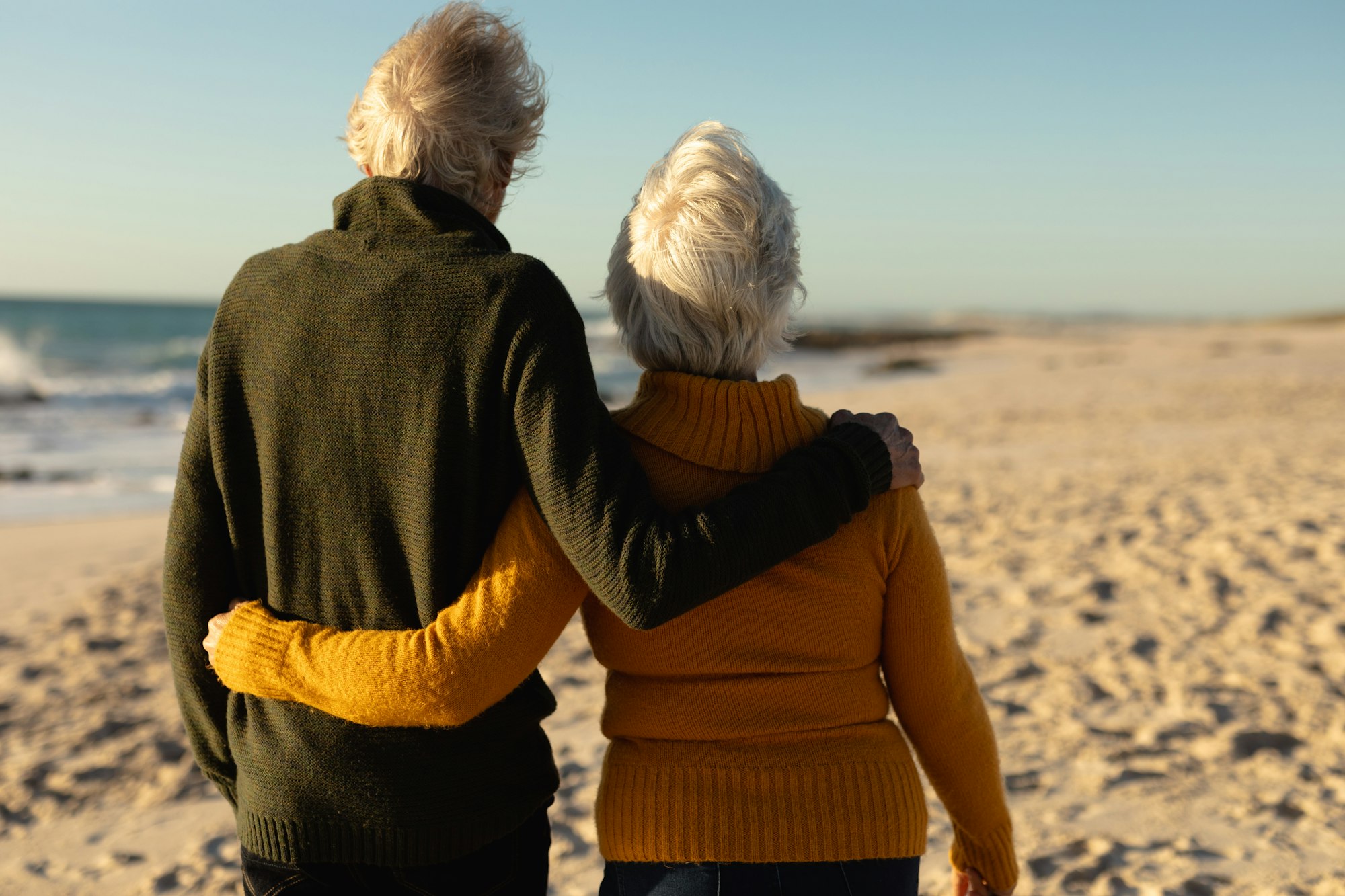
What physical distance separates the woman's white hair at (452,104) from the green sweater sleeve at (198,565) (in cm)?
41

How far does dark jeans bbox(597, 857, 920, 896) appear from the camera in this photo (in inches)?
56.4

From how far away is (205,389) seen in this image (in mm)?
1500

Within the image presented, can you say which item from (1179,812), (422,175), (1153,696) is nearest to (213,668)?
(422,175)

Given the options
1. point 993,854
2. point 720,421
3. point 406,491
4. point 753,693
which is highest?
point 720,421

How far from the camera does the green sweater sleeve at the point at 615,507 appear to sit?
1.30 meters

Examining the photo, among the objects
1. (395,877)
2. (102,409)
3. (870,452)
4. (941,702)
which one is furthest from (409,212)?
(102,409)

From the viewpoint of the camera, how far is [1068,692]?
3.77m

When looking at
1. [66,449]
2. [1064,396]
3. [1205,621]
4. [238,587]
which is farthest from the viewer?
[1064,396]

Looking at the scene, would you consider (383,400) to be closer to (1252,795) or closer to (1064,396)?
(1252,795)

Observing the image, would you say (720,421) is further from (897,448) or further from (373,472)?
(373,472)

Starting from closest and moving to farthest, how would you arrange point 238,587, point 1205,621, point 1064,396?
point 238,587, point 1205,621, point 1064,396

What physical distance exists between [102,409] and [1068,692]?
1475 centimetres

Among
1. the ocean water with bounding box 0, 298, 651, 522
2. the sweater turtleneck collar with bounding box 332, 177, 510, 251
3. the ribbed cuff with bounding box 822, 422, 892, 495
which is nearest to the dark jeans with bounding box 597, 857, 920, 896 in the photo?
the ribbed cuff with bounding box 822, 422, 892, 495

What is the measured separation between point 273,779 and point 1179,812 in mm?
2584
